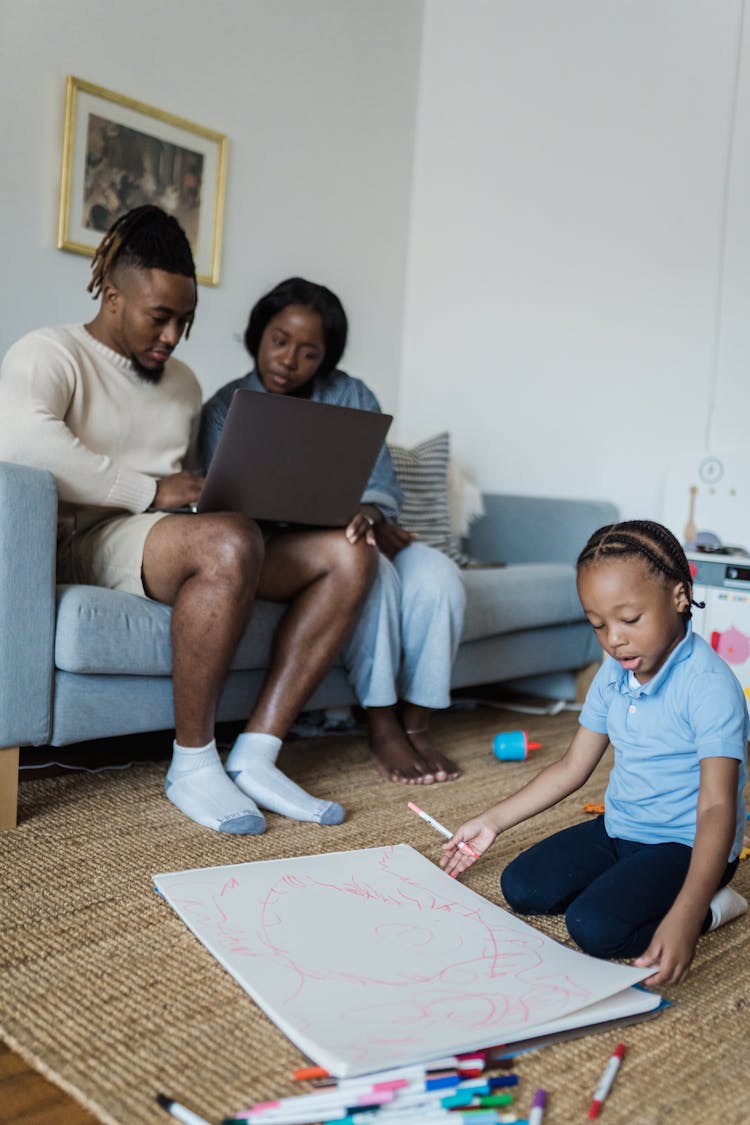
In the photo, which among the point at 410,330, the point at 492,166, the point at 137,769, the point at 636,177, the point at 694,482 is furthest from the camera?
the point at 410,330

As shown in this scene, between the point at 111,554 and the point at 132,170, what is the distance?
131cm

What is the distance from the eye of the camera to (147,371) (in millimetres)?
1832

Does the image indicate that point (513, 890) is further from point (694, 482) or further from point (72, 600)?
point (694, 482)

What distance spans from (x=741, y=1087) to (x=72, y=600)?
1097 millimetres

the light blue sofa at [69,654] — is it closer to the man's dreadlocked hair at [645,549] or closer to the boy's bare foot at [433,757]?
the boy's bare foot at [433,757]

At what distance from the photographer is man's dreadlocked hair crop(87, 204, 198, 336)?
175 centimetres

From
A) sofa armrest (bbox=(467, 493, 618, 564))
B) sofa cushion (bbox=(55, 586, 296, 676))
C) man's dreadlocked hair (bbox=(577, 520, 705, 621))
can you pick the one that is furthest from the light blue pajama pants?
sofa armrest (bbox=(467, 493, 618, 564))

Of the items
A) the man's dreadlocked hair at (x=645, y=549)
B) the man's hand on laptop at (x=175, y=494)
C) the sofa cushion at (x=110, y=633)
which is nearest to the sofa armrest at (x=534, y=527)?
the man's hand on laptop at (x=175, y=494)

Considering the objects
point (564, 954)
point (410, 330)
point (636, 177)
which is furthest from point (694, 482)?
point (564, 954)

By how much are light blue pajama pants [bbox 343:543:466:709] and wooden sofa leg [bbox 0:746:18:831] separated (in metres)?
0.69

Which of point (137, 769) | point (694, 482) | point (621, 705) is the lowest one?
point (137, 769)

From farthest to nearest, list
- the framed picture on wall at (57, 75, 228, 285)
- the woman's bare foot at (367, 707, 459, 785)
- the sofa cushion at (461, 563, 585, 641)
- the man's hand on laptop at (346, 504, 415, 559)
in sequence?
the framed picture on wall at (57, 75, 228, 285) < the sofa cushion at (461, 563, 585, 641) < the man's hand on laptop at (346, 504, 415, 559) < the woman's bare foot at (367, 707, 459, 785)

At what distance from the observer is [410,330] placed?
3574mm

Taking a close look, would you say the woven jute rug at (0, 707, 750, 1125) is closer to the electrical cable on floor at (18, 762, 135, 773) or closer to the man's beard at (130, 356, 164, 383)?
the electrical cable on floor at (18, 762, 135, 773)
